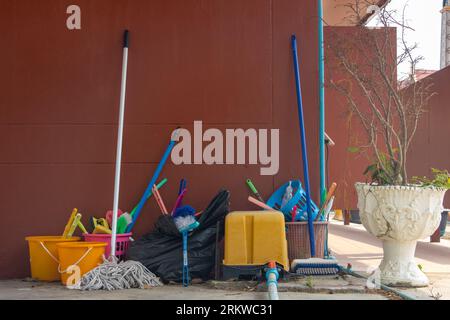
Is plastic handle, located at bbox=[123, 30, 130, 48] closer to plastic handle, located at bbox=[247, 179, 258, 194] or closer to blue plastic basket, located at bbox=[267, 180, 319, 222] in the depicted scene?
plastic handle, located at bbox=[247, 179, 258, 194]

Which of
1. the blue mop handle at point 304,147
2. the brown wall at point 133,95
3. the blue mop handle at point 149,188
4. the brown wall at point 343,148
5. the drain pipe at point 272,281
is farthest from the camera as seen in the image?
the brown wall at point 343,148

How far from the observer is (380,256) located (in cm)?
551

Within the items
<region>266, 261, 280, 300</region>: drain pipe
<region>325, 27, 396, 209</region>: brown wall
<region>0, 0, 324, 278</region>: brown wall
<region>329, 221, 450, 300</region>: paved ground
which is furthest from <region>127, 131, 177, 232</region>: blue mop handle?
<region>325, 27, 396, 209</region>: brown wall

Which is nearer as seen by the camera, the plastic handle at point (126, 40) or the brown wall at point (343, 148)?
the plastic handle at point (126, 40)

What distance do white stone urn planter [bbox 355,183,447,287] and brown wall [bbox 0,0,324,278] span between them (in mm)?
643

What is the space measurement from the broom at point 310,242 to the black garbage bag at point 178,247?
562mm

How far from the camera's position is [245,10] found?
4.30m

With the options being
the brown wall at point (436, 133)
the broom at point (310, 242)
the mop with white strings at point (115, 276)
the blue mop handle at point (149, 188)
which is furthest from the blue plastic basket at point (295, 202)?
the brown wall at point (436, 133)

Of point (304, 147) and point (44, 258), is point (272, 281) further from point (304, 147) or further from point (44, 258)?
point (44, 258)

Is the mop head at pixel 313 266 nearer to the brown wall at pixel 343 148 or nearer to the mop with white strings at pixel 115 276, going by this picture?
the mop with white strings at pixel 115 276

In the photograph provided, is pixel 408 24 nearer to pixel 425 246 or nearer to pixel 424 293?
pixel 424 293

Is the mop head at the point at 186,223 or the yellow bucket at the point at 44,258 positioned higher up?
the mop head at the point at 186,223

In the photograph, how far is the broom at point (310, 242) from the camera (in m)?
3.76
